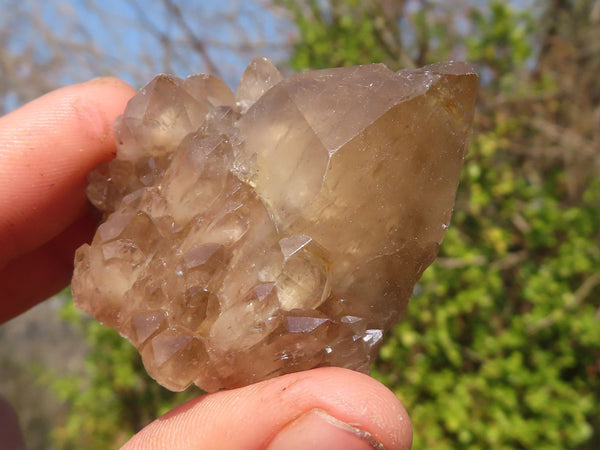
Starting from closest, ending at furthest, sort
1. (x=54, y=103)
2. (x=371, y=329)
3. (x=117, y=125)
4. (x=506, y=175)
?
(x=371, y=329) < (x=117, y=125) < (x=54, y=103) < (x=506, y=175)

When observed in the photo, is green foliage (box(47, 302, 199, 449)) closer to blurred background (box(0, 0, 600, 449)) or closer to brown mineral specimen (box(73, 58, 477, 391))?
blurred background (box(0, 0, 600, 449))

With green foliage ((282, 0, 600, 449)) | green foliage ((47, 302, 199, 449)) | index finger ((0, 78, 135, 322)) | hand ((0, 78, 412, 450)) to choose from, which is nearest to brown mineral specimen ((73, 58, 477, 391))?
hand ((0, 78, 412, 450))

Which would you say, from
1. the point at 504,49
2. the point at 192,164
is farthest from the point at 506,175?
the point at 192,164

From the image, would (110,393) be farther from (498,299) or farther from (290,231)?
(290,231)

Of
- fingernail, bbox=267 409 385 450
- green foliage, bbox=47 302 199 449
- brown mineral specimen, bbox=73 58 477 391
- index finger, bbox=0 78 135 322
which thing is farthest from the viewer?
green foliage, bbox=47 302 199 449

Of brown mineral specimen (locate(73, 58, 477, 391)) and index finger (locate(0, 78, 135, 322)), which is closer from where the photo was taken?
brown mineral specimen (locate(73, 58, 477, 391))

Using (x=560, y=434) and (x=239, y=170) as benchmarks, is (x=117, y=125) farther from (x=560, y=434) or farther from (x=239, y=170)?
(x=560, y=434)

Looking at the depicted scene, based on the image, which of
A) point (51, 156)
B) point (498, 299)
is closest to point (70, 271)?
point (51, 156)

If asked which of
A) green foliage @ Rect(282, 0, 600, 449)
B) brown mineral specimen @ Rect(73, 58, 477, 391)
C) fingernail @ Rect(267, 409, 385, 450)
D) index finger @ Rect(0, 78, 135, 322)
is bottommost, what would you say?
green foliage @ Rect(282, 0, 600, 449)

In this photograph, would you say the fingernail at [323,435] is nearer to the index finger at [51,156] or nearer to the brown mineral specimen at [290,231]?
the brown mineral specimen at [290,231]
